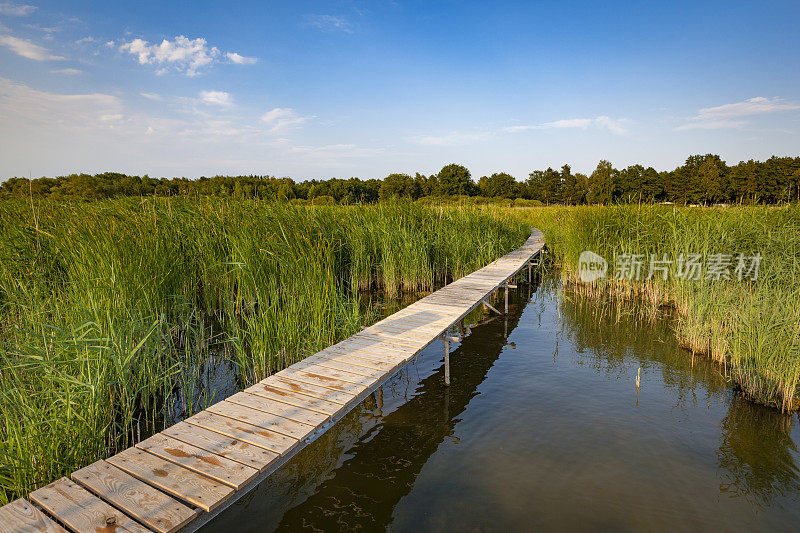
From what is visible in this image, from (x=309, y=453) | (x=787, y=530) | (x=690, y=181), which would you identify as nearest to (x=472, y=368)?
(x=309, y=453)

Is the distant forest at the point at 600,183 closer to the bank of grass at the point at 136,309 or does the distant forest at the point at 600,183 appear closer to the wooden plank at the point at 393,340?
the bank of grass at the point at 136,309

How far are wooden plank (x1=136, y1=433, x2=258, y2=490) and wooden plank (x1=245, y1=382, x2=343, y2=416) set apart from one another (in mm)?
799

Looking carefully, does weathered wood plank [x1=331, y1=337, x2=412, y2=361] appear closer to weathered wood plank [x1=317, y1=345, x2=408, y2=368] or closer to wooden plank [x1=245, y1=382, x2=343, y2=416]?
weathered wood plank [x1=317, y1=345, x2=408, y2=368]

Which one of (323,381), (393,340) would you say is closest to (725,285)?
(393,340)

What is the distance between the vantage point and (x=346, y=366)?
162 inches

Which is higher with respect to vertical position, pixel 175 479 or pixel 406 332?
pixel 406 332

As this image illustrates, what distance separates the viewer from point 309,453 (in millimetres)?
3816

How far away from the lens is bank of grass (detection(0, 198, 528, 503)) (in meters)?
2.84

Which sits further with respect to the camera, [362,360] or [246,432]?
[362,360]

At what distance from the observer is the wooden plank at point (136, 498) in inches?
80.9
